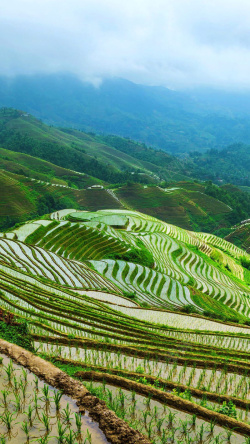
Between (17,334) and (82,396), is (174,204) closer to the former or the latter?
(17,334)

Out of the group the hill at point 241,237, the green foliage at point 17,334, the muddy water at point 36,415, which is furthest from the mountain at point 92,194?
the muddy water at point 36,415

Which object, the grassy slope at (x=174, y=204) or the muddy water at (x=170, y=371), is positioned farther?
the grassy slope at (x=174, y=204)

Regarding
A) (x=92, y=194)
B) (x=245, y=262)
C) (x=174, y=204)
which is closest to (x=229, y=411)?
(x=245, y=262)

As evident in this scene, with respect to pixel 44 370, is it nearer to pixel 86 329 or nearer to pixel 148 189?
pixel 86 329

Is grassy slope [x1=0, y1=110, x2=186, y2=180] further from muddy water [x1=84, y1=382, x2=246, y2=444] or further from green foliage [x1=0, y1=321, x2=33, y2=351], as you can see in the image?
muddy water [x1=84, y1=382, x2=246, y2=444]

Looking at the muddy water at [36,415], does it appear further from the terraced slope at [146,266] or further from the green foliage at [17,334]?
the terraced slope at [146,266]

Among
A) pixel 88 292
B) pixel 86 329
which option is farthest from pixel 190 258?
pixel 86 329

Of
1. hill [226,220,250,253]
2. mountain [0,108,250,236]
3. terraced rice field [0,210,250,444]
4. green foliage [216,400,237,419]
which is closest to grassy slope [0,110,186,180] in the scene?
mountain [0,108,250,236]
